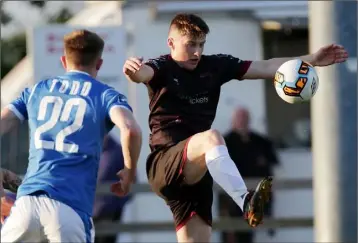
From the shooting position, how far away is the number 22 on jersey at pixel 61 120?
7086 millimetres

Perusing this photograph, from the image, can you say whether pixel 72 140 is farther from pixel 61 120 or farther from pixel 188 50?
pixel 188 50

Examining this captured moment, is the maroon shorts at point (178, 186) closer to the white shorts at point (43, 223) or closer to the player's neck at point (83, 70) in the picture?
the player's neck at point (83, 70)

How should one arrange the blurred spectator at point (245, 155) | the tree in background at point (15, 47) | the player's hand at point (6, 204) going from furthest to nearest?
the tree in background at point (15, 47)
the blurred spectator at point (245, 155)
the player's hand at point (6, 204)

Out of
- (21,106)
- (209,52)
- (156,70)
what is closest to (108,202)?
(209,52)

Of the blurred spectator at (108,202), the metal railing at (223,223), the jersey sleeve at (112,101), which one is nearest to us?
the jersey sleeve at (112,101)

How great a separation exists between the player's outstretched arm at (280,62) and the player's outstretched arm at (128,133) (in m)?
1.64

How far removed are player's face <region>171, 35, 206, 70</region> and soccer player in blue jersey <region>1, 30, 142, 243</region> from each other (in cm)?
96

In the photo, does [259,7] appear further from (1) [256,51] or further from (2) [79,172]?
(2) [79,172]

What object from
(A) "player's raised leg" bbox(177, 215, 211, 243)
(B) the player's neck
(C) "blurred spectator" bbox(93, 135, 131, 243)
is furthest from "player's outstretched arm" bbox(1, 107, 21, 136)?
(C) "blurred spectator" bbox(93, 135, 131, 243)

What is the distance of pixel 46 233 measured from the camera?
22.8 ft

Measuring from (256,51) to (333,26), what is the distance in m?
2.76

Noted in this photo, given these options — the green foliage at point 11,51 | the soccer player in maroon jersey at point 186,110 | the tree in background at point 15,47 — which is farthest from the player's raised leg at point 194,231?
the green foliage at point 11,51

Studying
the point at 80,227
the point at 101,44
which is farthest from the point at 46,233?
the point at 101,44

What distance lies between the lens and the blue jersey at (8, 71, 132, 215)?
7.06 meters
